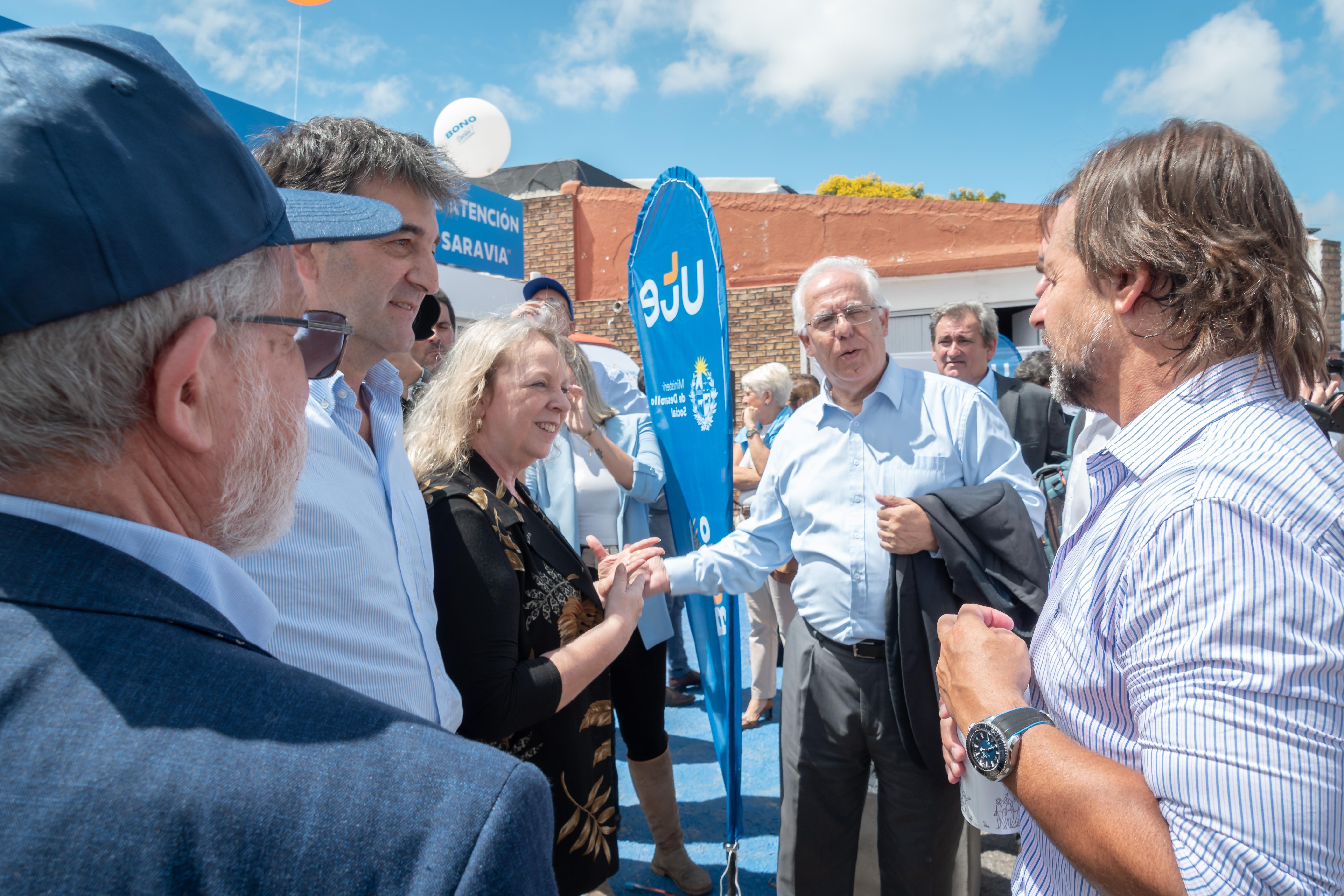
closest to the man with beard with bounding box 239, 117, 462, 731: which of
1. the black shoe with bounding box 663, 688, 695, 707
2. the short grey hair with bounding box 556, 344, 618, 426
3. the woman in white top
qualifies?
the short grey hair with bounding box 556, 344, 618, 426

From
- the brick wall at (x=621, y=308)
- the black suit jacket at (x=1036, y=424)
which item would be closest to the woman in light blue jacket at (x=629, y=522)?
the black suit jacket at (x=1036, y=424)

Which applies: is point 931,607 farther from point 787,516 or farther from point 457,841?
point 457,841

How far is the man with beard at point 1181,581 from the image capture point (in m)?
0.83

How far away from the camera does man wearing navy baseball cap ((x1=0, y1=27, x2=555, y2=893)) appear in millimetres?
455

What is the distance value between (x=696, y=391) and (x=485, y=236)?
7.72 m

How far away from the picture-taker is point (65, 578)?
500mm

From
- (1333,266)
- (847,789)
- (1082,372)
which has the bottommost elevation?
(847,789)

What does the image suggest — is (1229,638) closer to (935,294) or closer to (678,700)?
(678,700)

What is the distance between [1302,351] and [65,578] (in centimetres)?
150

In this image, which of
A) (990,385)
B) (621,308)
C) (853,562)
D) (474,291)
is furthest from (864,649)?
(621,308)

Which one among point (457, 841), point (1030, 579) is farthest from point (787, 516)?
point (457, 841)

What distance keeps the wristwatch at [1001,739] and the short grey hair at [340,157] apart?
1.60 meters

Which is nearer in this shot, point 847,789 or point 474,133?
point 847,789

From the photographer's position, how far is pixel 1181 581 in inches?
35.5
